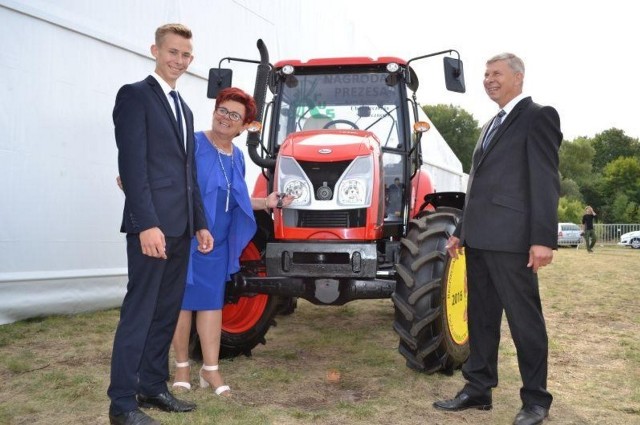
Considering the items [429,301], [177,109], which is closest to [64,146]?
[177,109]

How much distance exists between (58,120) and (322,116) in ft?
8.90

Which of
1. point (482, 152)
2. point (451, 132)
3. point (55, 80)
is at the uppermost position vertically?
point (451, 132)

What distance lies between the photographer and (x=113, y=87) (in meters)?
6.52

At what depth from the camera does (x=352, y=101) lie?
495cm

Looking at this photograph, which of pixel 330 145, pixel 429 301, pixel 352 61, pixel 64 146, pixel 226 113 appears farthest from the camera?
pixel 64 146

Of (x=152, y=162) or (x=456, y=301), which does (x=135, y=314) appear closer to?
(x=152, y=162)

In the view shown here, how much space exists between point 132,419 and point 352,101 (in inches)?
121

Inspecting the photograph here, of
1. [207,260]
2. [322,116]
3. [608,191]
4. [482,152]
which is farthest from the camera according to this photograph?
[608,191]

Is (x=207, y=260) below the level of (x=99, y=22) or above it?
below

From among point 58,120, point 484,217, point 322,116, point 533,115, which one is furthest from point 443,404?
point 58,120

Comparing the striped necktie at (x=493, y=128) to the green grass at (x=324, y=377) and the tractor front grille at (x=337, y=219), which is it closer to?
the tractor front grille at (x=337, y=219)

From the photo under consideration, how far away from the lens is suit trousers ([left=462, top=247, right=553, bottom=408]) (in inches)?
122

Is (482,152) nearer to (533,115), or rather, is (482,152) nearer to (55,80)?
(533,115)

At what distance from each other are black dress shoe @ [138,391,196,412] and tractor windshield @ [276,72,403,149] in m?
2.59
